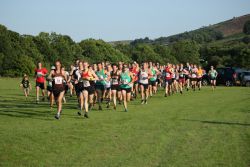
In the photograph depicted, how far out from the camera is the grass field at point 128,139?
922 cm

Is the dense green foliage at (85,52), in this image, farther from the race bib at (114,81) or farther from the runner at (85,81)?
the runner at (85,81)

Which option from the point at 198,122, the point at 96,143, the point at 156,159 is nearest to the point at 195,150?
the point at 156,159

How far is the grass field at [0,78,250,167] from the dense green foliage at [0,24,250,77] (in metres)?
59.8

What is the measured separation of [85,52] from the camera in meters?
106

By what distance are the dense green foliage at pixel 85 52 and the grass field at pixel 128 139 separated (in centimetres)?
5977

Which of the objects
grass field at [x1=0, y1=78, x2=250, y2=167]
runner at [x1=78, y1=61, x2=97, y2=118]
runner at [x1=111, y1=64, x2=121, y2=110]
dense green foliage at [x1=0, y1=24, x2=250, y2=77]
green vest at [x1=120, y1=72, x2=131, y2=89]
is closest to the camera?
grass field at [x1=0, y1=78, x2=250, y2=167]

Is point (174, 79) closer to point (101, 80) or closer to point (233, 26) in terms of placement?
point (101, 80)

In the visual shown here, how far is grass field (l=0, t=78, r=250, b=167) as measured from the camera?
30.2ft

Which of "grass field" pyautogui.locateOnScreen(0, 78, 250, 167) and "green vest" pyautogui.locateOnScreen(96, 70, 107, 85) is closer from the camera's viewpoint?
"grass field" pyautogui.locateOnScreen(0, 78, 250, 167)

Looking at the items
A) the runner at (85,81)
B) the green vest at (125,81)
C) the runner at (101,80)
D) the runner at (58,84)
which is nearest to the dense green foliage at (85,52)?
the runner at (101,80)

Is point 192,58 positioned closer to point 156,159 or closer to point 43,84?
point 43,84

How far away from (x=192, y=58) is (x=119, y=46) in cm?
2579

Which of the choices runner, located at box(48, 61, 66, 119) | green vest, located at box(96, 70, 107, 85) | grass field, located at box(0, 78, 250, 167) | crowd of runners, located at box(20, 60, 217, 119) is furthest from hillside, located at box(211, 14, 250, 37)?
runner, located at box(48, 61, 66, 119)

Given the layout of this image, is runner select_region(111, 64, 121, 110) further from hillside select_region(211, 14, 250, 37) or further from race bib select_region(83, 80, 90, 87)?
hillside select_region(211, 14, 250, 37)
